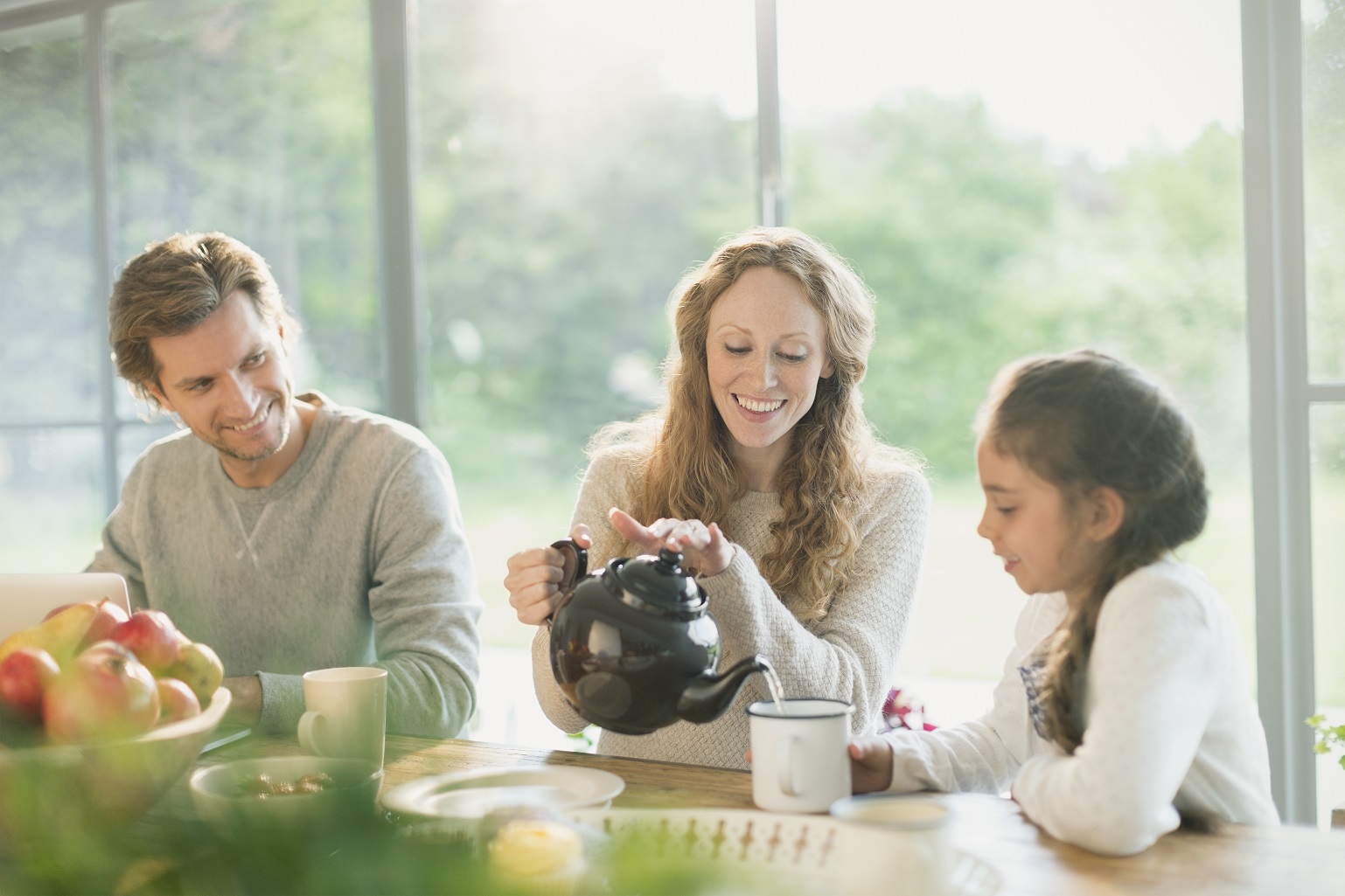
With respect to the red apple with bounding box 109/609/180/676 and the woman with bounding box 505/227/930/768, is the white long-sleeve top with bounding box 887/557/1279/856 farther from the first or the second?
the red apple with bounding box 109/609/180/676

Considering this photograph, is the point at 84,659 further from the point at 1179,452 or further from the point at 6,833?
the point at 1179,452

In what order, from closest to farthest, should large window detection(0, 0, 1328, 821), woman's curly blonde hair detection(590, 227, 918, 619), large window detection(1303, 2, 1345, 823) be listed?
1. woman's curly blonde hair detection(590, 227, 918, 619)
2. large window detection(1303, 2, 1345, 823)
3. large window detection(0, 0, 1328, 821)

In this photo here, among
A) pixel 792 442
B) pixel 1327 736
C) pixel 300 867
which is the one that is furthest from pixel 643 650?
pixel 1327 736

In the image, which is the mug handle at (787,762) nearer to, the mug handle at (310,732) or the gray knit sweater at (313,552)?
the mug handle at (310,732)

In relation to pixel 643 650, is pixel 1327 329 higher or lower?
higher

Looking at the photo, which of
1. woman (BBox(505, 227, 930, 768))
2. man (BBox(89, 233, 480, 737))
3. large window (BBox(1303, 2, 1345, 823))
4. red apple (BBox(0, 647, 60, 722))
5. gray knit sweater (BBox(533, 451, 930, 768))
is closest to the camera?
red apple (BBox(0, 647, 60, 722))

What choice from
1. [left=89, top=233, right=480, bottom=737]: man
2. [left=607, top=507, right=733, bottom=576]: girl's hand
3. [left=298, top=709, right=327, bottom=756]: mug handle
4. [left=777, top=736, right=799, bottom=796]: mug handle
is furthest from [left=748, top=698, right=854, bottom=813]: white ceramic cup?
[left=89, top=233, right=480, bottom=737]: man

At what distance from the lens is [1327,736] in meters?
2.13

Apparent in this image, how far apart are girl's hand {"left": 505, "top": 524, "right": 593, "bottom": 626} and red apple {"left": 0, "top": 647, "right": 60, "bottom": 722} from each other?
A: 1.76ft

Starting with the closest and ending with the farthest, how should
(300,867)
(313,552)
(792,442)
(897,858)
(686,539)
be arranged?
(300,867)
(897,858)
(686,539)
(792,442)
(313,552)

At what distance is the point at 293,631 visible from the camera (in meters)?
2.05

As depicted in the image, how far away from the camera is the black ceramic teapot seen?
44.3 inches

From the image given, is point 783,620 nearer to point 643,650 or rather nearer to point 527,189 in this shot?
point 643,650

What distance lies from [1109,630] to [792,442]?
2.82 ft
